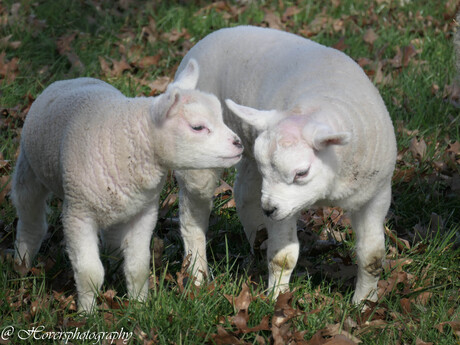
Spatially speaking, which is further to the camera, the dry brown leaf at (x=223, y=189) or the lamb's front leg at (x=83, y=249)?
the dry brown leaf at (x=223, y=189)

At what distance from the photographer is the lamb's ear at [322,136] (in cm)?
352

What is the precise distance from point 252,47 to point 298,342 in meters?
1.85

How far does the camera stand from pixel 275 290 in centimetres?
421

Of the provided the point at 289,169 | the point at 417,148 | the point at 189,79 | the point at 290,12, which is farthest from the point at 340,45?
the point at 289,169

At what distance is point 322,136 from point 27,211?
6.28ft

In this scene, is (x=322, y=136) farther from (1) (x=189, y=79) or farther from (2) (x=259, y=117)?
(1) (x=189, y=79)

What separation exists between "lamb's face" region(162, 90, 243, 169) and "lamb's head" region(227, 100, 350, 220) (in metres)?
0.15

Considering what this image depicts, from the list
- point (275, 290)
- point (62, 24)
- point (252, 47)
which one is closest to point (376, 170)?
point (275, 290)

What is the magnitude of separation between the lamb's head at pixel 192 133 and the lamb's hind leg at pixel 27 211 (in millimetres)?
1065

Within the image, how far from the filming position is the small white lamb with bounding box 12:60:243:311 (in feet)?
12.1

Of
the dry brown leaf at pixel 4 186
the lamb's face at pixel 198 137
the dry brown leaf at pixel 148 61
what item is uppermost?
the lamb's face at pixel 198 137

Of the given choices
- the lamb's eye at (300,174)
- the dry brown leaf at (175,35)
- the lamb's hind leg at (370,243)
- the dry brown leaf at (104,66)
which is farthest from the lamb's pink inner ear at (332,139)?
the dry brown leaf at (175,35)

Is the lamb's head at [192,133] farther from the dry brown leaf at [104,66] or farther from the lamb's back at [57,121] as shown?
the dry brown leaf at [104,66]

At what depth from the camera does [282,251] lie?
4.19 metres
